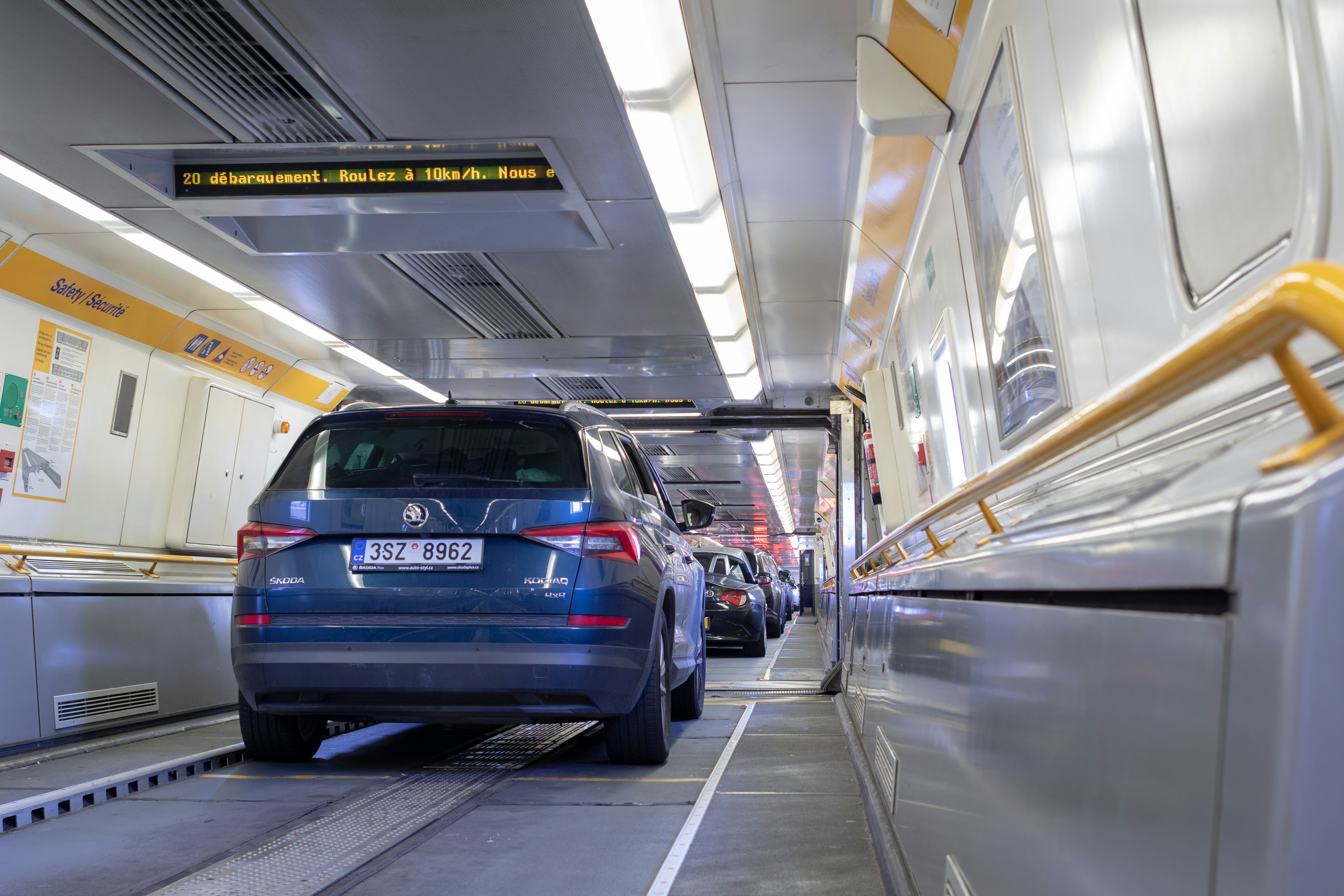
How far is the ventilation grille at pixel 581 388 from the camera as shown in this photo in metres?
12.6

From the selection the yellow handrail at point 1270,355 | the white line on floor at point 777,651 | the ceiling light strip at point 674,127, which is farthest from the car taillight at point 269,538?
the white line on floor at point 777,651

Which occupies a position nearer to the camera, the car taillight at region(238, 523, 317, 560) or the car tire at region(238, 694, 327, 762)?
the car taillight at region(238, 523, 317, 560)

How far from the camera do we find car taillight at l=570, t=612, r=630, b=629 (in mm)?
4492

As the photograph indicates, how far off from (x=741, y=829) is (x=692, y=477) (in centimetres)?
1921

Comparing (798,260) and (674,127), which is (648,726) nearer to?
(674,127)

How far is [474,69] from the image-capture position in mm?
4773

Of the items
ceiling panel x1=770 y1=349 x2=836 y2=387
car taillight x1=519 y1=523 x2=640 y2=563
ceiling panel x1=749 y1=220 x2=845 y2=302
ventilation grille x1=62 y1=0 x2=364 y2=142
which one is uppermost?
ceiling panel x1=770 y1=349 x2=836 y2=387

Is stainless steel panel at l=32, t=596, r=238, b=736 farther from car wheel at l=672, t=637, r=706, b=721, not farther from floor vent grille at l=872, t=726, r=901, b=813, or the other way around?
floor vent grille at l=872, t=726, r=901, b=813

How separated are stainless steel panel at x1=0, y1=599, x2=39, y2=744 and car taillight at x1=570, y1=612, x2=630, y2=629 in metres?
3.43

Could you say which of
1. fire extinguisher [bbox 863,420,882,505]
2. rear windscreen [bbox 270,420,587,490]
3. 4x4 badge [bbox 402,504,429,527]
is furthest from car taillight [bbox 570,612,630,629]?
fire extinguisher [bbox 863,420,882,505]

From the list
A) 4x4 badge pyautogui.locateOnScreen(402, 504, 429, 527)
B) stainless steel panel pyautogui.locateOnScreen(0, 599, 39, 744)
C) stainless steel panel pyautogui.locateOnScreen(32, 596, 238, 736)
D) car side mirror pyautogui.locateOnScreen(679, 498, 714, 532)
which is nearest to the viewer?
4x4 badge pyautogui.locateOnScreen(402, 504, 429, 527)

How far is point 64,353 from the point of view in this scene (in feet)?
26.8

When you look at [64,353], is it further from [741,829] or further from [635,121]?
[741,829]

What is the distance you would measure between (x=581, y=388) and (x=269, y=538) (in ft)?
28.3
